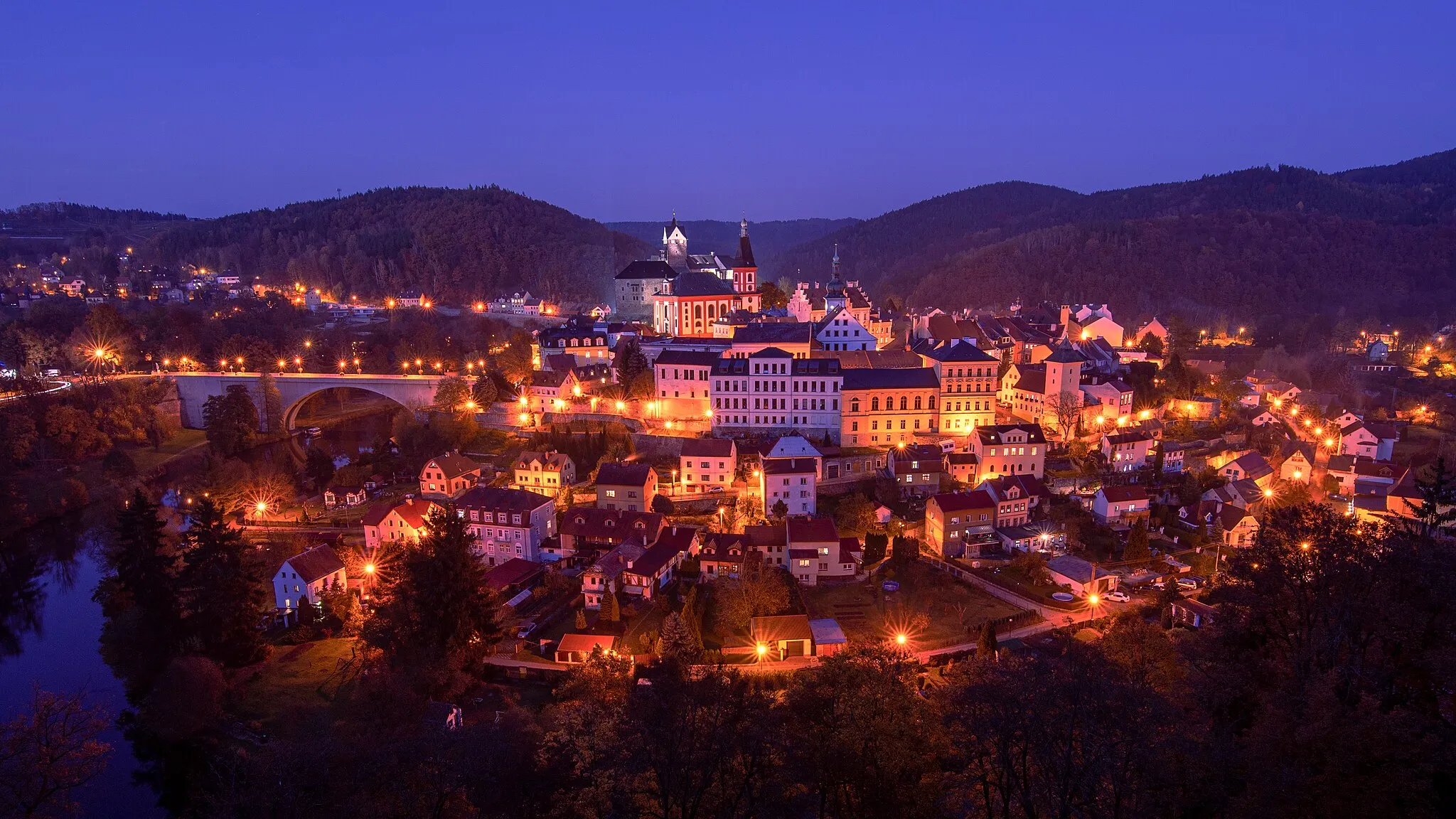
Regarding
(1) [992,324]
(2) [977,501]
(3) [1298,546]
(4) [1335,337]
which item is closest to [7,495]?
(2) [977,501]

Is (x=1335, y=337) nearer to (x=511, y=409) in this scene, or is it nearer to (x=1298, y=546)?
(x=1298, y=546)

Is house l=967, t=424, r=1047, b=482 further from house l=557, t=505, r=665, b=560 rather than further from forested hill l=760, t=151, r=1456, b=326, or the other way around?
forested hill l=760, t=151, r=1456, b=326

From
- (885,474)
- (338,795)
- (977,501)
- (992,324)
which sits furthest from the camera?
(992,324)

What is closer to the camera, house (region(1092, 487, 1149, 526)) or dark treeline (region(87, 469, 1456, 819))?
dark treeline (region(87, 469, 1456, 819))

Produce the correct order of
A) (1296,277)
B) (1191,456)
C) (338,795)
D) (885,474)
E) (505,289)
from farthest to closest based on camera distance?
(505,289), (1296,277), (1191,456), (885,474), (338,795)

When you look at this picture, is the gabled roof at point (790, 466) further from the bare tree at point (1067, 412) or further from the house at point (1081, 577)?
the bare tree at point (1067, 412)

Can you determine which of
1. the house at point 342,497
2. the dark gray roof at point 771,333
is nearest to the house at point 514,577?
the house at point 342,497

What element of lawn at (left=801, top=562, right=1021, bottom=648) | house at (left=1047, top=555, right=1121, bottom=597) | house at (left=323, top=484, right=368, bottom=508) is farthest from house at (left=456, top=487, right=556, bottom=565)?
house at (left=1047, top=555, right=1121, bottom=597)
